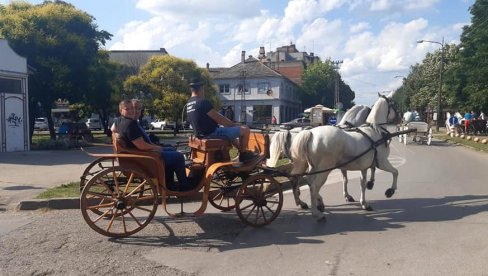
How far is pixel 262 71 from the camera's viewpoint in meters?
71.2

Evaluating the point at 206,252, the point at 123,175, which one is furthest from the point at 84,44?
the point at 206,252

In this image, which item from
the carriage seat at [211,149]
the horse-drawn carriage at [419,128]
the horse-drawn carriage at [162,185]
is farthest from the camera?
the horse-drawn carriage at [419,128]

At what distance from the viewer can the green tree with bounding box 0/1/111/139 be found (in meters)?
23.5

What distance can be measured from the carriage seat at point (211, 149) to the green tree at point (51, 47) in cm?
1872

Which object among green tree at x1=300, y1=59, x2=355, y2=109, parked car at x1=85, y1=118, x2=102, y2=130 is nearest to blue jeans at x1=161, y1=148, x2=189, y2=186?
parked car at x1=85, y1=118, x2=102, y2=130

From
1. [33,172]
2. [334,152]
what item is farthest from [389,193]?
[33,172]

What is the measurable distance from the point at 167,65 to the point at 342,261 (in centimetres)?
3474

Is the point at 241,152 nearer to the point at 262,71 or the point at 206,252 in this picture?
the point at 206,252

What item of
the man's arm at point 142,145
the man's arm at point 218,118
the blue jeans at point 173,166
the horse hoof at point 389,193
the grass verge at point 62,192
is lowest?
the grass verge at point 62,192

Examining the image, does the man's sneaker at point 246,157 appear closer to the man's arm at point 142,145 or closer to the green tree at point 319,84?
the man's arm at point 142,145

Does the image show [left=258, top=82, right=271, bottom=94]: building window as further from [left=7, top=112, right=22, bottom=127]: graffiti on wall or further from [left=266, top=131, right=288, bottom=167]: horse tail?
[left=266, top=131, right=288, bottom=167]: horse tail

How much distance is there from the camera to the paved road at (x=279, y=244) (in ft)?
17.8

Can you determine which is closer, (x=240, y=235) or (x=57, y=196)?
(x=240, y=235)

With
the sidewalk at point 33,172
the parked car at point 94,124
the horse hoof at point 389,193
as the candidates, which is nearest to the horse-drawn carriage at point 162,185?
the horse hoof at point 389,193
